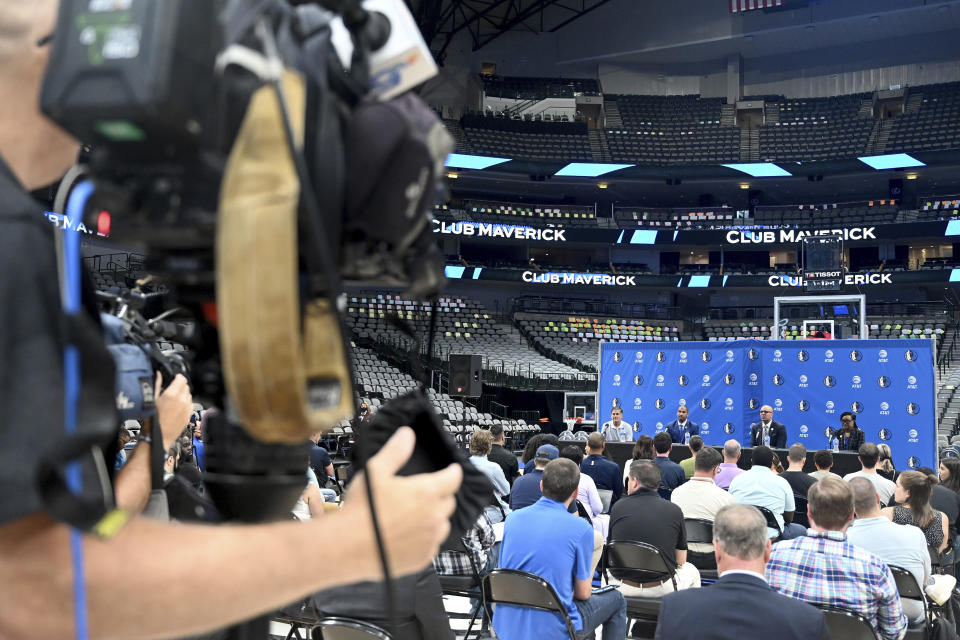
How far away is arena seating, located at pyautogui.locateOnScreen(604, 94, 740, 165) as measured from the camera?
30891mm

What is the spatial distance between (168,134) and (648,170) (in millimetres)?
30232

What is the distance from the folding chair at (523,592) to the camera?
13.7ft

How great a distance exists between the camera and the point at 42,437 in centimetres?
76

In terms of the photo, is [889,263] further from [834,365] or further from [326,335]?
[326,335]

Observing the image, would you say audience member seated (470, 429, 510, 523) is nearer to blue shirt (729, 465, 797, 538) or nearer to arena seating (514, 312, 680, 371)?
blue shirt (729, 465, 797, 538)

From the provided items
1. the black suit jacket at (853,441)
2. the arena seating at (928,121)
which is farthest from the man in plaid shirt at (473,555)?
the arena seating at (928,121)

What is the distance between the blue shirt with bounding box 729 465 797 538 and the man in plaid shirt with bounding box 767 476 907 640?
2.55 meters

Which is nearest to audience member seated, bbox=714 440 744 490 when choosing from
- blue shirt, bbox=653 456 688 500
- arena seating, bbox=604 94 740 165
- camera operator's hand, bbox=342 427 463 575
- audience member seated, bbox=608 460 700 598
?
blue shirt, bbox=653 456 688 500

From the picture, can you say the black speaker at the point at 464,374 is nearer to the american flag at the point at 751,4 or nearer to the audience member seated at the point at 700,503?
the audience member seated at the point at 700,503

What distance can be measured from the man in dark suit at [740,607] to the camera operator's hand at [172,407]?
220 cm

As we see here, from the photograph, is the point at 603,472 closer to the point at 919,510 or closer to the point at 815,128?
the point at 919,510

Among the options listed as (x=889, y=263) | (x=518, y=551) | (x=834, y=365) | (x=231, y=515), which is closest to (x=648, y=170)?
(x=889, y=263)

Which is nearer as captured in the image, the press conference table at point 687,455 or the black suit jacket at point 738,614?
the black suit jacket at point 738,614

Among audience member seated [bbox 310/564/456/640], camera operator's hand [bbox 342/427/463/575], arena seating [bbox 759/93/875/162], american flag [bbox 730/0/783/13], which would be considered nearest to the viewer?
camera operator's hand [bbox 342/427/463/575]
